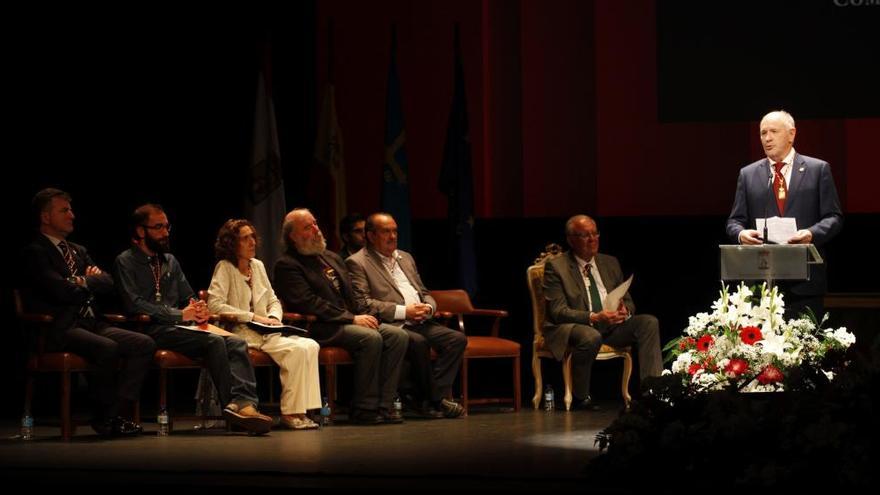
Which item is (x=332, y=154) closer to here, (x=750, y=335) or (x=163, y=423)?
(x=163, y=423)

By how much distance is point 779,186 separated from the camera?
263 inches

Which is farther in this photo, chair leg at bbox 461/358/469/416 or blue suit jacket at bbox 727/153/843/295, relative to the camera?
chair leg at bbox 461/358/469/416

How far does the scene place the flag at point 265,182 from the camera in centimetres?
821

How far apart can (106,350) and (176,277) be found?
66 centimetres

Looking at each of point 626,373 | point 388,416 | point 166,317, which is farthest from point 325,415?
point 626,373

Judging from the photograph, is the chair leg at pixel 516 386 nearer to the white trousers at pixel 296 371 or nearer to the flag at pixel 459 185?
the flag at pixel 459 185

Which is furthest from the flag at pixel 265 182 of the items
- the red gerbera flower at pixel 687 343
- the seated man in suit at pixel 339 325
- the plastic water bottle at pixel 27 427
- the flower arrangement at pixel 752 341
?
the flower arrangement at pixel 752 341

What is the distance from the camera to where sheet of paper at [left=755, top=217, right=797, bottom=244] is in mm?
6215

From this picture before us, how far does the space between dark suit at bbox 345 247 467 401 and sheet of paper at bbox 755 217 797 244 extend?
6.46 feet

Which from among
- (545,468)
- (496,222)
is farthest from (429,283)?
(545,468)

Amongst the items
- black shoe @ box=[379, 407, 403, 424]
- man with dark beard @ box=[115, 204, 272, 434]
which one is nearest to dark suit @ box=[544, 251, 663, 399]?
black shoe @ box=[379, 407, 403, 424]

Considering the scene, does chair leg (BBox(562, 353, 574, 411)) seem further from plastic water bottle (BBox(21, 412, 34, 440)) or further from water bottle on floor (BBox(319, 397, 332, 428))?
plastic water bottle (BBox(21, 412, 34, 440))

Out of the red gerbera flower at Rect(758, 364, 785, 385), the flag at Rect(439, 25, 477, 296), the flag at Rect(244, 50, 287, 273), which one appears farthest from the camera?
the flag at Rect(439, 25, 477, 296)

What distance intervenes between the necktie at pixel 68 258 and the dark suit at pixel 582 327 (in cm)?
277
